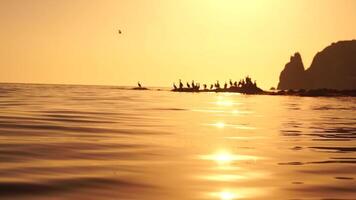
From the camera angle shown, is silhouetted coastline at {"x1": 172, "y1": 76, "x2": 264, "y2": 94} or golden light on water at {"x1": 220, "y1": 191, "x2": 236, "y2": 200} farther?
silhouetted coastline at {"x1": 172, "y1": 76, "x2": 264, "y2": 94}

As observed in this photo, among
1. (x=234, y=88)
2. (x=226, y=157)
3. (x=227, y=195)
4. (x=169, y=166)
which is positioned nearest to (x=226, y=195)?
(x=227, y=195)

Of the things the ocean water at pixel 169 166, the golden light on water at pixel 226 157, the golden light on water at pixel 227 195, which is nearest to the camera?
the golden light on water at pixel 227 195

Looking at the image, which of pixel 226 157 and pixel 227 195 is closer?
pixel 227 195

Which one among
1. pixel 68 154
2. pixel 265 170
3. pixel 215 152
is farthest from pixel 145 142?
pixel 265 170

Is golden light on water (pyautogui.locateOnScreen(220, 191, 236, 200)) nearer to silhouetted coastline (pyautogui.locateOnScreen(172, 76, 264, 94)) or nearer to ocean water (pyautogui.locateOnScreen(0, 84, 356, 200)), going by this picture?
ocean water (pyautogui.locateOnScreen(0, 84, 356, 200))

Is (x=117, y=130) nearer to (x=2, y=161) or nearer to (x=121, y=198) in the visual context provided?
(x=2, y=161)

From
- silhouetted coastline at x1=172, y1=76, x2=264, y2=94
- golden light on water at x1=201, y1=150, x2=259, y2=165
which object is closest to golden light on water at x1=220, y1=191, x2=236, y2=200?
golden light on water at x1=201, y1=150, x2=259, y2=165

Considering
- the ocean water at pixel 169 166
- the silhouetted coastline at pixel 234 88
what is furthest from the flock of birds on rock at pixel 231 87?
the ocean water at pixel 169 166

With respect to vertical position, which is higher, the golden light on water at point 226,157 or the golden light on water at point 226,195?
the golden light on water at point 226,195

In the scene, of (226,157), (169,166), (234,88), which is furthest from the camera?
(234,88)

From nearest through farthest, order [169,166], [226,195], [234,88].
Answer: [226,195]
[169,166]
[234,88]

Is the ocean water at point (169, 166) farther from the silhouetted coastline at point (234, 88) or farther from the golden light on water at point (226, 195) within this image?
the silhouetted coastline at point (234, 88)

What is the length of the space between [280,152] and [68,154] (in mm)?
6302

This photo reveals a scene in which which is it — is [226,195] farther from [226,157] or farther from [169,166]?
[226,157]
